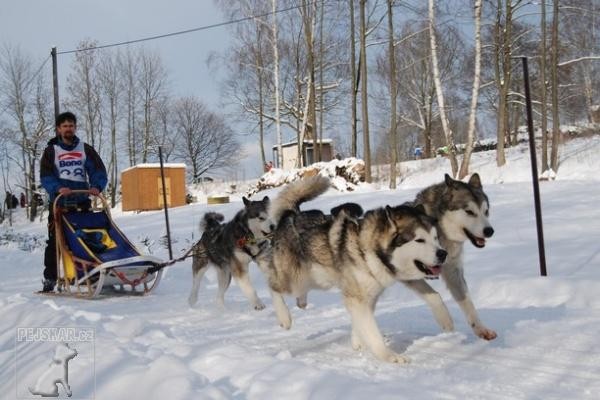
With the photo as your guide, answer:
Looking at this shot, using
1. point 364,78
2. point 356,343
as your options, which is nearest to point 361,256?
point 356,343

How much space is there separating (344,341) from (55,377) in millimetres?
1806

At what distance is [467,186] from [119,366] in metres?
2.50

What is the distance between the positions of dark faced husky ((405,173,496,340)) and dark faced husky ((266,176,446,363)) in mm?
369

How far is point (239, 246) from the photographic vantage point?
16.6 ft

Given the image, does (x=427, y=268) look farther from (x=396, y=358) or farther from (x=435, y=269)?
(x=396, y=358)

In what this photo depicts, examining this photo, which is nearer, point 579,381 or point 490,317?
point 579,381

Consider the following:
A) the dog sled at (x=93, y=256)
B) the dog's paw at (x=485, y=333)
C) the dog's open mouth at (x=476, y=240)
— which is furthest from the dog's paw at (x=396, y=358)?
the dog sled at (x=93, y=256)

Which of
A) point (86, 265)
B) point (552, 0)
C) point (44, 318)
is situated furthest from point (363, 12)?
point (44, 318)

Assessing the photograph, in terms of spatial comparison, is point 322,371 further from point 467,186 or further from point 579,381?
point 467,186

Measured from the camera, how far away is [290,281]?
3.96m

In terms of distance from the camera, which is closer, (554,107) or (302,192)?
(302,192)

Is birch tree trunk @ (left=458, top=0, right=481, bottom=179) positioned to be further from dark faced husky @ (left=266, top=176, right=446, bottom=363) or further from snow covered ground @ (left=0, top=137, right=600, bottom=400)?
dark faced husky @ (left=266, top=176, right=446, bottom=363)

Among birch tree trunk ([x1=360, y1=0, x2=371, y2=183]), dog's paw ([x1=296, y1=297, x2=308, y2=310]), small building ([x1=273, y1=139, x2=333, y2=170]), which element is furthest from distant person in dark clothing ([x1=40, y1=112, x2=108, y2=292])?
small building ([x1=273, y1=139, x2=333, y2=170])

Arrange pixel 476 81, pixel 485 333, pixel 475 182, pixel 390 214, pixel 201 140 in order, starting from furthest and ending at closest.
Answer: pixel 201 140 < pixel 476 81 < pixel 475 182 < pixel 485 333 < pixel 390 214
